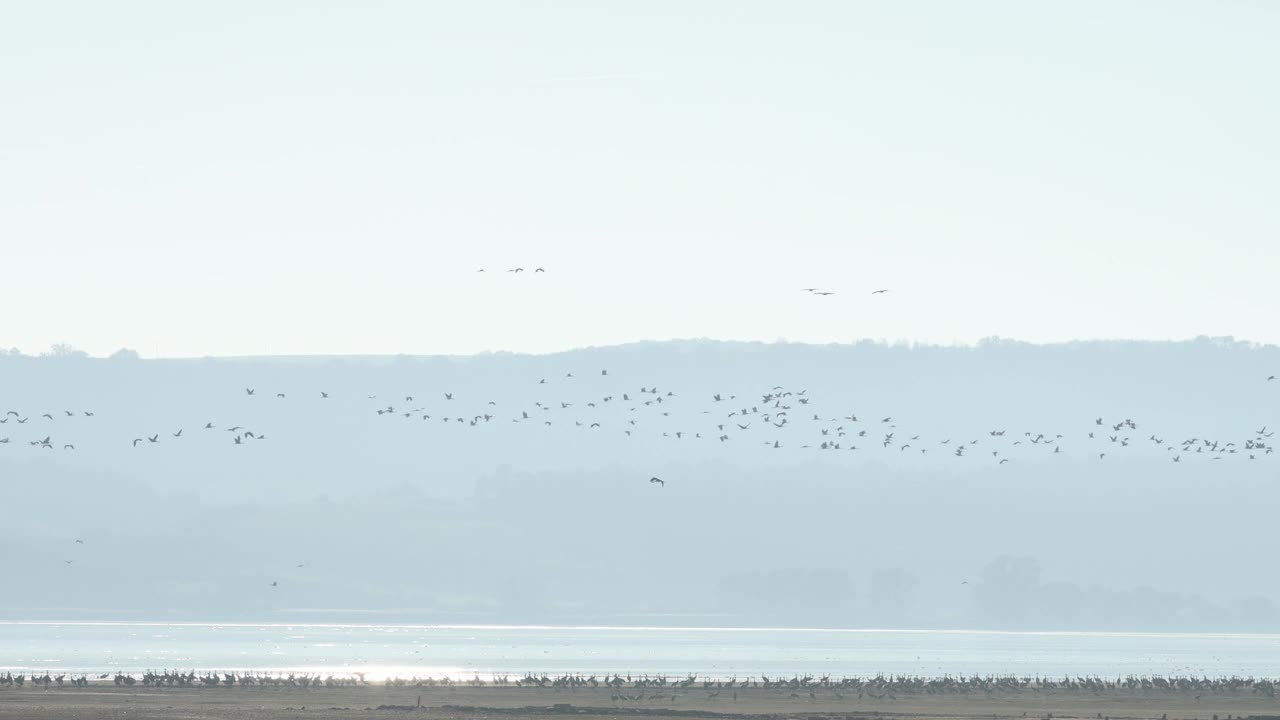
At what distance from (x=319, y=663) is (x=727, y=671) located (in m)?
34.7

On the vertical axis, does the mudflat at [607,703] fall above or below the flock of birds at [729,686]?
below

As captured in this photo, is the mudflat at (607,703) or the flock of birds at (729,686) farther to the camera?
the flock of birds at (729,686)

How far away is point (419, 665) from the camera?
528ft

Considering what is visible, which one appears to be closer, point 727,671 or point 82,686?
point 82,686

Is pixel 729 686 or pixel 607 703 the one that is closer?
pixel 607 703

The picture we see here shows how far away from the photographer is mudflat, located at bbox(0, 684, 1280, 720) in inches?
3290

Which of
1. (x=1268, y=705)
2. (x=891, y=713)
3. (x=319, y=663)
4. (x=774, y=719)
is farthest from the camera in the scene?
(x=319, y=663)

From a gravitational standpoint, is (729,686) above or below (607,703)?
above

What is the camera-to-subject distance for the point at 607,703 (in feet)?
304

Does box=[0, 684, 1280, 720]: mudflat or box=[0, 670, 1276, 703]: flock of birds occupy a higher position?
box=[0, 670, 1276, 703]: flock of birds

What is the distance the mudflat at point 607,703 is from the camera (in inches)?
3290

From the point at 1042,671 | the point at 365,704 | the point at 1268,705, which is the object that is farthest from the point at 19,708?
the point at 1042,671

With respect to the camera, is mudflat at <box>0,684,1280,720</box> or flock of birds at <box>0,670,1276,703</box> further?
flock of birds at <box>0,670,1276,703</box>

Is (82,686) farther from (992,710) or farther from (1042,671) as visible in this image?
(1042,671)
